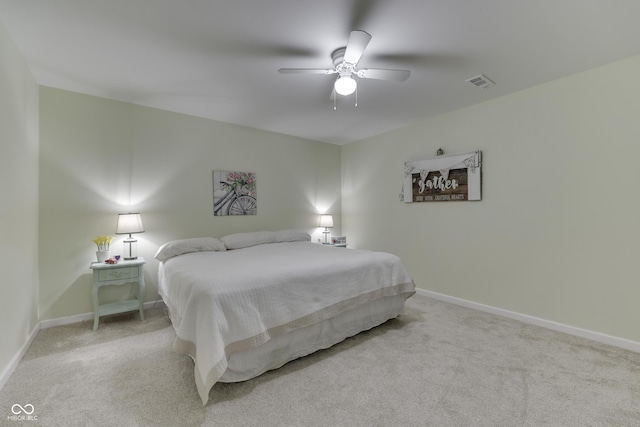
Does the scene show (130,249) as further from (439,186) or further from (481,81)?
(481,81)

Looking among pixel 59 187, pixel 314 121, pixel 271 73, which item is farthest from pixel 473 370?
pixel 59 187

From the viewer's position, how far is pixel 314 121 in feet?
12.6

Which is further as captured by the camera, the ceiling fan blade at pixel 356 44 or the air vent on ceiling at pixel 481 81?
the air vent on ceiling at pixel 481 81

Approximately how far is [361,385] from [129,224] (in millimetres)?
2784

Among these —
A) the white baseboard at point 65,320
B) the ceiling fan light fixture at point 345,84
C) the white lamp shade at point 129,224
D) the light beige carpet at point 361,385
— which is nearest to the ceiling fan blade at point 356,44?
the ceiling fan light fixture at point 345,84

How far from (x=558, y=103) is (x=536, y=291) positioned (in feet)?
6.13

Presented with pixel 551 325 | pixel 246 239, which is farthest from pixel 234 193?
pixel 551 325

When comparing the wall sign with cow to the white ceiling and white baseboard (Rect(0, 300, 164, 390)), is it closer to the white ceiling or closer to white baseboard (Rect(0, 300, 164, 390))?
the white ceiling

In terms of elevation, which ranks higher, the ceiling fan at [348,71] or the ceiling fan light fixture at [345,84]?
the ceiling fan at [348,71]

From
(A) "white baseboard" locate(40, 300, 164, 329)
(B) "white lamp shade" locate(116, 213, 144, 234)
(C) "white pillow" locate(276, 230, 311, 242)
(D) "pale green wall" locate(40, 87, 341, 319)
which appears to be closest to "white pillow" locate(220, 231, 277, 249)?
(C) "white pillow" locate(276, 230, 311, 242)

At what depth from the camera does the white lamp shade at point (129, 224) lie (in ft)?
9.66

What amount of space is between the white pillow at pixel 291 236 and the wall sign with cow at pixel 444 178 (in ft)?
5.15

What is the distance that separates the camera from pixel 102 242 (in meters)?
2.92

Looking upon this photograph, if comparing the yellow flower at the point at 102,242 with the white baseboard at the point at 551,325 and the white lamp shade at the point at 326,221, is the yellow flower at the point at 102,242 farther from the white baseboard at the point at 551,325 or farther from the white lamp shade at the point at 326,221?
the white baseboard at the point at 551,325
